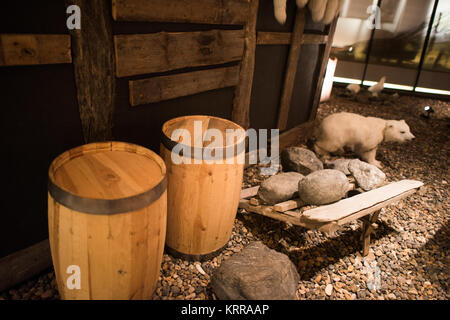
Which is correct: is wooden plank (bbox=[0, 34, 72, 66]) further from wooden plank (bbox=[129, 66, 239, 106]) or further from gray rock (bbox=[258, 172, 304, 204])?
gray rock (bbox=[258, 172, 304, 204])

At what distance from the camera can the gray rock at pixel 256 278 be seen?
204 centimetres

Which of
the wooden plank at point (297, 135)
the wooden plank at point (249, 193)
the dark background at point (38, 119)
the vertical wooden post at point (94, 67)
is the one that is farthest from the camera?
the wooden plank at point (297, 135)

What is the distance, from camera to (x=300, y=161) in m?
3.61

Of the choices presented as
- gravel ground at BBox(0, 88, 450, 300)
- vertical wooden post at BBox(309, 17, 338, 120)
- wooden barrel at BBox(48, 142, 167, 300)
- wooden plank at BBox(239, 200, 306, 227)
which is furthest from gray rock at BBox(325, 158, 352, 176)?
wooden barrel at BBox(48, 142, 167, 300)

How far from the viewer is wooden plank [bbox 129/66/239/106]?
2.45 metres

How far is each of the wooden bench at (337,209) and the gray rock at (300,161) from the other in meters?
0.71

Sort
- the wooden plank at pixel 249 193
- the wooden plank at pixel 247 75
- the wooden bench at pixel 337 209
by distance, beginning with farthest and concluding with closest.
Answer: the wooden plank at pixel 247 75, the wooden plank at pixel 249 193, the wooden bench at pixel 337 209

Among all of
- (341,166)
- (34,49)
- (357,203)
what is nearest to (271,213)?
(357,203)

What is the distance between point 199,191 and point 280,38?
254 cm

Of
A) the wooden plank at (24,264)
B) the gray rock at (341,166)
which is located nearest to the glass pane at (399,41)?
the gray rock at (341,166)

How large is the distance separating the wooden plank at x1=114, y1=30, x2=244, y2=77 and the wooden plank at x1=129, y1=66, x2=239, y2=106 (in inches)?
3.6

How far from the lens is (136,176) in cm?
173

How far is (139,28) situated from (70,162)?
1176mm

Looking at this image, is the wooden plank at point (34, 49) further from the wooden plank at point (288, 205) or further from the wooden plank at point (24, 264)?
the wooden plank at point (288, 205)
